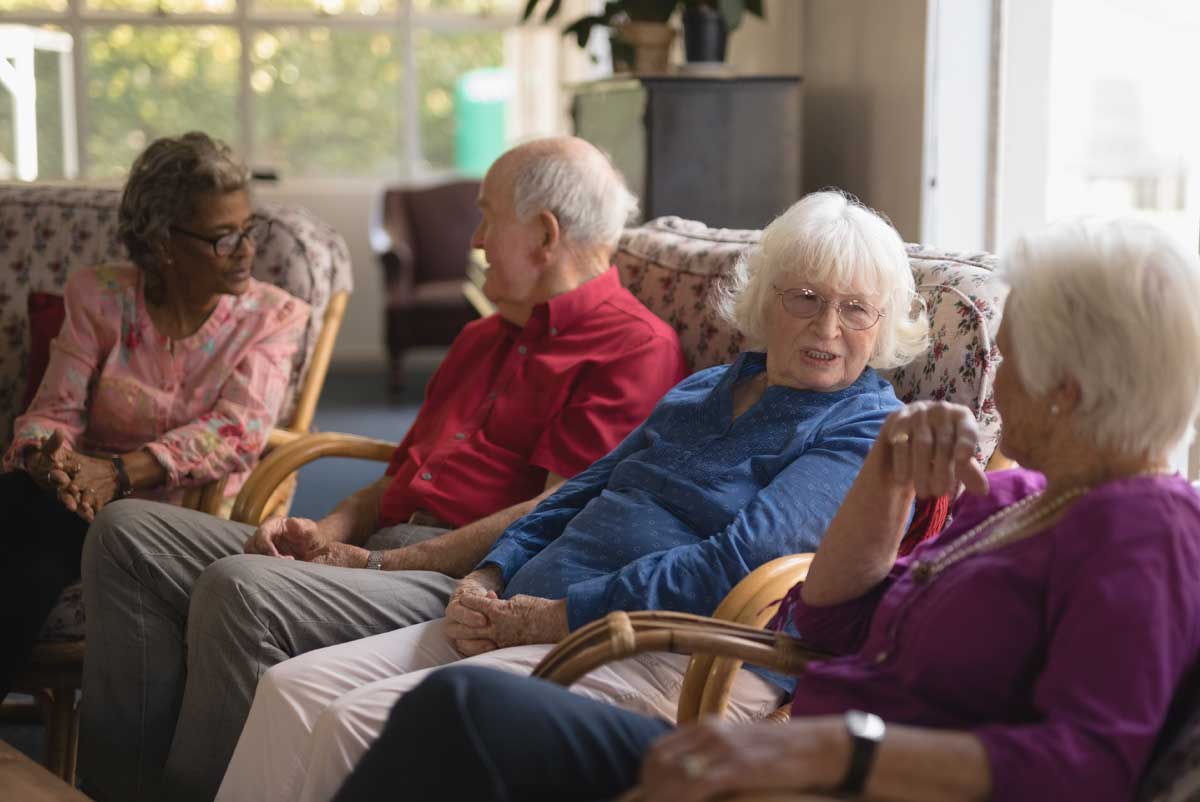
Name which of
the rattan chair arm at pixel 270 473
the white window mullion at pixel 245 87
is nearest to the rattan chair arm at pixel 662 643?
the rattan chair arm at pixel 270 473

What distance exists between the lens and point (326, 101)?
747 centimetres

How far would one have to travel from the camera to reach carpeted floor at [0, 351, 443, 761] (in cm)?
500

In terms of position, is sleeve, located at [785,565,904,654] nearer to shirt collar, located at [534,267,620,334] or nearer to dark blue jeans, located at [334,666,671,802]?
dark blue jeans, located at [334,666,671,802]

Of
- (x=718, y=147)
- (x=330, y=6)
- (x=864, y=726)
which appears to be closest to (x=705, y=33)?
(x=718, y=147)

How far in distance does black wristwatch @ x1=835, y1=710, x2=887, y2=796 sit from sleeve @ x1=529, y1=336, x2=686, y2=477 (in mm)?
1088

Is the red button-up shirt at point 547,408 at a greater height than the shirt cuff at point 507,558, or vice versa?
the red button-up shirt at point 547,408

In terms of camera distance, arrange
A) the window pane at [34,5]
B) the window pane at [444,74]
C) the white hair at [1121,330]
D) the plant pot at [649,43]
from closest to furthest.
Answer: the white hair at [1121,330] → the plant pot at [649,43] → the window pane at [34,5] → the window pane at [444,74]

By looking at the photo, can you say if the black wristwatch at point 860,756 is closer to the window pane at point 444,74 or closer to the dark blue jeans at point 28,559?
the dark blue jeans at point 28,559

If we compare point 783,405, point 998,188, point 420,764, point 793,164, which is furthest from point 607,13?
point 420,764

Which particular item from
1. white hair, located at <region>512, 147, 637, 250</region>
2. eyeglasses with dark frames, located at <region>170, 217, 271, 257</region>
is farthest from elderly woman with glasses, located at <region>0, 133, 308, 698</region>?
white hair, located at <region>512, 147, 637, 250</region>

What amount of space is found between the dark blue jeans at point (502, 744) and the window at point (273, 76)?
643 cm

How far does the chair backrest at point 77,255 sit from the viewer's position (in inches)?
113

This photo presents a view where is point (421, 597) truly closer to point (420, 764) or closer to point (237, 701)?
point (237, 701)

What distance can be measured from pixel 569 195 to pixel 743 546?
2.90 feet
